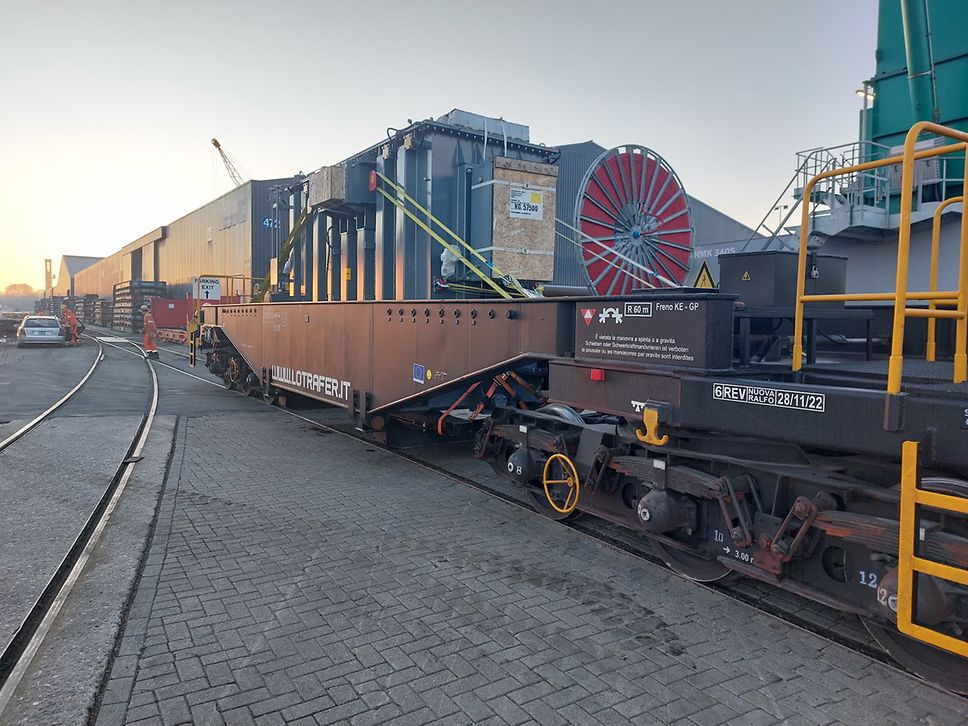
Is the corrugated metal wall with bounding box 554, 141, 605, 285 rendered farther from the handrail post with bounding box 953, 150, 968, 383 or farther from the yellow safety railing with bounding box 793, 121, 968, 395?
the handrail post with bounding box 953, 150, 968, 383

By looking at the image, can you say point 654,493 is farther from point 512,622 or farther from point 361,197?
point 361,197

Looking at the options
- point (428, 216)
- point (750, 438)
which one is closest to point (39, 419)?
point (428, 216)

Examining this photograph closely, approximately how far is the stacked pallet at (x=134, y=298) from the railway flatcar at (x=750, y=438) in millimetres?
48378

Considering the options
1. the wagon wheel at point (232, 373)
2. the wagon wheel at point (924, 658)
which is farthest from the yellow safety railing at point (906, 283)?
the wagon wheel at point (232, 373)

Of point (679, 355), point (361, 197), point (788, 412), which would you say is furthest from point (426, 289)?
point (788, 412)

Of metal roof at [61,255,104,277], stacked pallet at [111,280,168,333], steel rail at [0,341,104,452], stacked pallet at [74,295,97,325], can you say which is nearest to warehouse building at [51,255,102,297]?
metal roof at [61,255,104,277]

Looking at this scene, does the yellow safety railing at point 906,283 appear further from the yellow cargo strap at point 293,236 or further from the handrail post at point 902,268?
the yellow cargo strap at point 293,236

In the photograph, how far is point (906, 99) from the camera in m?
16.7

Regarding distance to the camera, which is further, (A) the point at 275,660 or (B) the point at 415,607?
(B) the point at 415,607

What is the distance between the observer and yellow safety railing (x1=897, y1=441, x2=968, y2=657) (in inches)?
122

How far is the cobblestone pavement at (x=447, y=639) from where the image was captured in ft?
10.6

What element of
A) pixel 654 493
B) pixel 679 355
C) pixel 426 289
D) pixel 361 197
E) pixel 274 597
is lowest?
pixel 274 597

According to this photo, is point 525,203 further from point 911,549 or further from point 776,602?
point 911,549

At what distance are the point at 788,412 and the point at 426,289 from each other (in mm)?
5947
